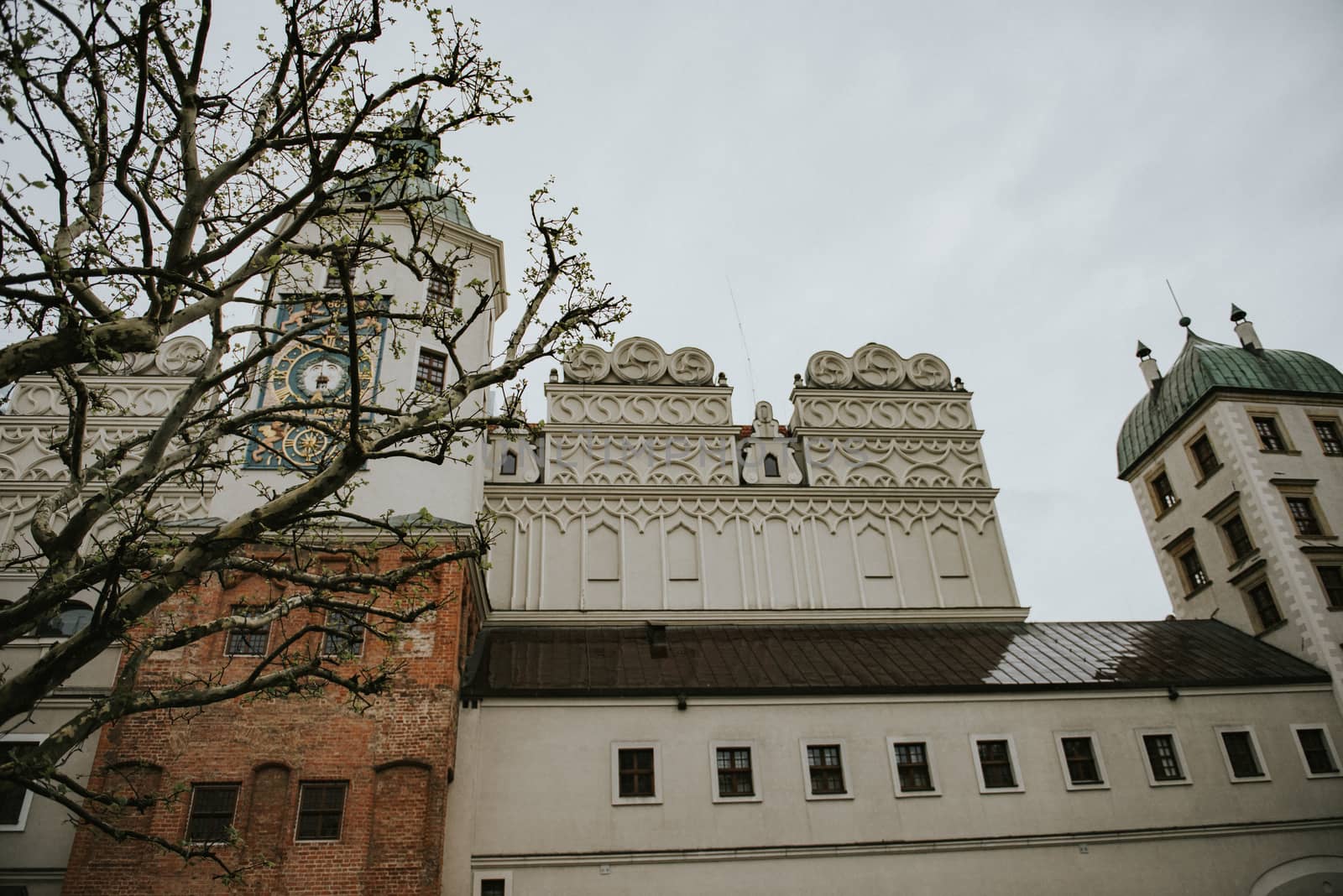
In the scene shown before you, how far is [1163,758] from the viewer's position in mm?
20781

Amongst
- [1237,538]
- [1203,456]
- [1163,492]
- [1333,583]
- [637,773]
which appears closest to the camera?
[637,773]

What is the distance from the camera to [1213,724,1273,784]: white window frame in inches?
816

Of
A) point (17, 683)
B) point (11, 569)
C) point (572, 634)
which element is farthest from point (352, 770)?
point (11, 569)

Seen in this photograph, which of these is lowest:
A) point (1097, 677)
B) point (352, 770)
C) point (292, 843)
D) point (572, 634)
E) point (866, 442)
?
point (292, 843)

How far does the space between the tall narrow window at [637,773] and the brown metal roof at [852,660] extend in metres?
1.18

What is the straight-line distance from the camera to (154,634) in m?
18.2

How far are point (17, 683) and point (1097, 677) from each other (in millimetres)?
20353

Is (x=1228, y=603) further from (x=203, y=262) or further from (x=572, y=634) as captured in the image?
(x=203, y=262)

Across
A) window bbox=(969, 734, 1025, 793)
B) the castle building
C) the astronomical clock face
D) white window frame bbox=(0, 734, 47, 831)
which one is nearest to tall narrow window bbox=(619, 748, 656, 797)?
window bbox=(969, 734, 1025, 793)

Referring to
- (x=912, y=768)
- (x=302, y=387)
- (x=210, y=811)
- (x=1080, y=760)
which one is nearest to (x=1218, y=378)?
(x=1080, y=760)

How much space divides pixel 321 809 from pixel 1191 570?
25035 millimetres

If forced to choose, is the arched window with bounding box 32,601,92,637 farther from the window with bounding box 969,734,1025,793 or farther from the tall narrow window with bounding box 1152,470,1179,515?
the tall narrow window with bounding box 1152,470,1179,515

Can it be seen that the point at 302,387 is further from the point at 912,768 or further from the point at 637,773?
the point at 912,768

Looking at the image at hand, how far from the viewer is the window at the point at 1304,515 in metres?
25.8
